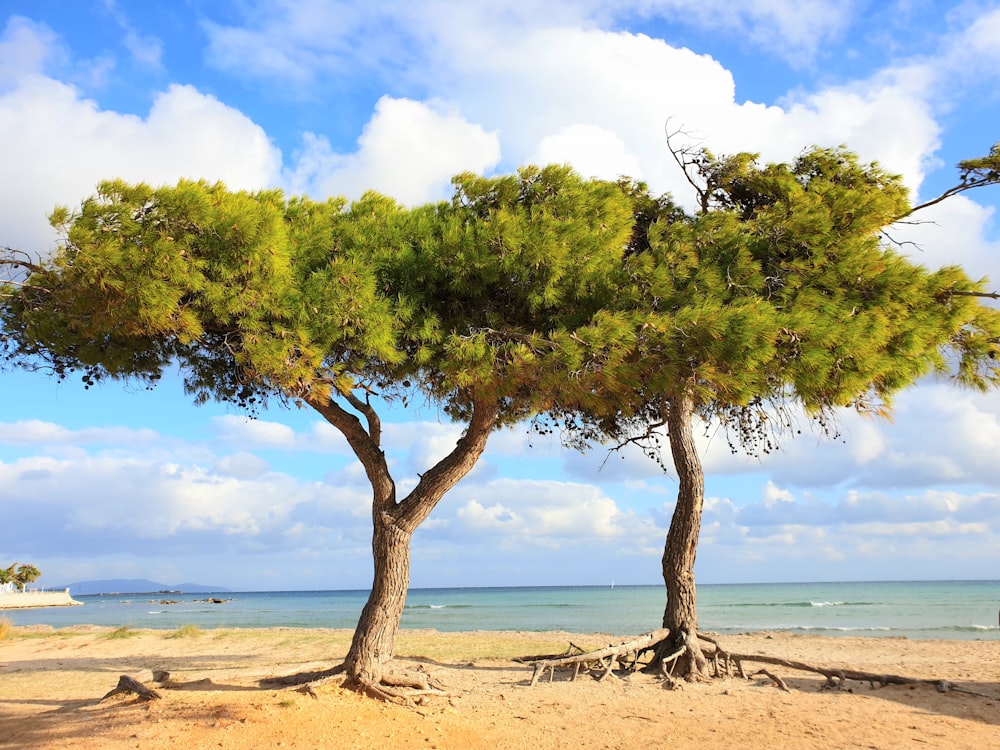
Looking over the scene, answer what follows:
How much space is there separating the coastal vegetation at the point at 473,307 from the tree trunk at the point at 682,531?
74.3 inches

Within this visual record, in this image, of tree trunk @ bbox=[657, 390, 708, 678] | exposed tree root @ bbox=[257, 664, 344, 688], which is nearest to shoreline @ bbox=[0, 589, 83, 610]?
exposed tree root @ bbox=[257, 664, 344, 688]

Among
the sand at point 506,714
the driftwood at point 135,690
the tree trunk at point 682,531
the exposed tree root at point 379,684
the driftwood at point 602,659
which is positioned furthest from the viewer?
the tree trunk at point 682,531

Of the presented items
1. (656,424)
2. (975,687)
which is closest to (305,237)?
(656,424)

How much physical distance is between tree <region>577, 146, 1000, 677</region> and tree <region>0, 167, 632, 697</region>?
607 millimetres

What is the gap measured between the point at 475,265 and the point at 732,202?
4.88m

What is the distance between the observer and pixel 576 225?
702 centimetres

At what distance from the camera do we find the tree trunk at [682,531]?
32.3ft

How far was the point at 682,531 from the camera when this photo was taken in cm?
1010

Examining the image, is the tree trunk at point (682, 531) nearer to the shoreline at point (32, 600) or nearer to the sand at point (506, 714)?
the sand at point (506, 714)

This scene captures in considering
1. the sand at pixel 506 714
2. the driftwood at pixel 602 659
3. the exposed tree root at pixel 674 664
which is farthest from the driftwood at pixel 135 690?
the driftwood at pixel 602 659

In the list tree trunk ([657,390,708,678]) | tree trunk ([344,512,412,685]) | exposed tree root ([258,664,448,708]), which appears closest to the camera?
exposed tree root ([258,664,448,708])

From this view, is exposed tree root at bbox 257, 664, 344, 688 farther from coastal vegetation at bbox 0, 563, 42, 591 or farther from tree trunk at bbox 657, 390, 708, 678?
coastal vegetation at bbox 0, 563, 42, 591

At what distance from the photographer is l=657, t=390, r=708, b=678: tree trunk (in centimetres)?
984

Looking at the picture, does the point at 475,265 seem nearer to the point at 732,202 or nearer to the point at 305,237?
the point at 305,237
